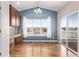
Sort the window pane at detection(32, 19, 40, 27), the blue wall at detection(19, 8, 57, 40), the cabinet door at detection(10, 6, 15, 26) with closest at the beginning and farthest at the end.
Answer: the cabinet door at detection(10, 6, 15, 26) < the window pane at detection(32, 19, 40, 27) < the blue wall at detection(19, 8, 57, 40)

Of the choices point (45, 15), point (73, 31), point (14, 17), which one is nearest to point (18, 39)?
point (14, 17)

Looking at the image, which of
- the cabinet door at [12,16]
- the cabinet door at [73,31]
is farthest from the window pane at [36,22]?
the cabinet door at [73,31]

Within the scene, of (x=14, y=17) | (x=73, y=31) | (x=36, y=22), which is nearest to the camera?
(x=36, y=22)

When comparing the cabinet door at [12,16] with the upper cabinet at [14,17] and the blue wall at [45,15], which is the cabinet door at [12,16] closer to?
the upper cabinet at [14,17]

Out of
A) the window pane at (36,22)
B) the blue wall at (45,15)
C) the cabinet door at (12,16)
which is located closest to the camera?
the cabinet door at (12,16)

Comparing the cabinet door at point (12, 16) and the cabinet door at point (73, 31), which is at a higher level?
the cabinet door at point (12, 16)

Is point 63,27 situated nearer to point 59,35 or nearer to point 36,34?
point 59,35

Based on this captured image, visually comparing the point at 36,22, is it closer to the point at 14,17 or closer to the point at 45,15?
the point at 45,15

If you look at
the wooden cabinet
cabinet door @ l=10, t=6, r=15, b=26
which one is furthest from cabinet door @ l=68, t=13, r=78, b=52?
cabinet door @ l=10, t=6, r=15, b=26

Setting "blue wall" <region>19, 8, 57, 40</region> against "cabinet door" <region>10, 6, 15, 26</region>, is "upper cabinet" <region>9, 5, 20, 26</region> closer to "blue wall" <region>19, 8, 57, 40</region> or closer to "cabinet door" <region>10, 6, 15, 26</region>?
"cabinet door" <region>10, 6, 15, 26</region>

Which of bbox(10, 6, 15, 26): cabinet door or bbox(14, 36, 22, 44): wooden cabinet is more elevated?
bbox(10, 6, 15, 26): cabinet door

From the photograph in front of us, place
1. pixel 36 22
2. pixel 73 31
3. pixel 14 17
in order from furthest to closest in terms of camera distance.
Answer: pixel 73 31 < pixel 14 17 < pixel 36 22

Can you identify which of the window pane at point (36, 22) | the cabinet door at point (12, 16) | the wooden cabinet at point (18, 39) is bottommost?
the wooden cabinet at point (18, 39)

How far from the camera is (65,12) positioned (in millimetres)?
5238
